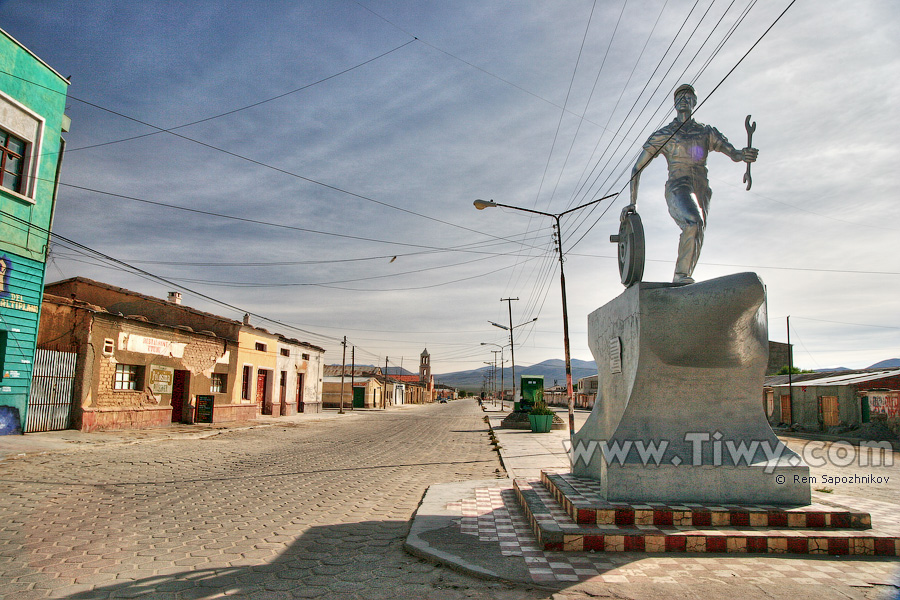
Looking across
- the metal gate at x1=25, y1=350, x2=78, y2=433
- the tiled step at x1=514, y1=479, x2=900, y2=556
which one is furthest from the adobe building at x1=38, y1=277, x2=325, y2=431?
the tiled step at x1=514, y1=479, x2=900, y2=556

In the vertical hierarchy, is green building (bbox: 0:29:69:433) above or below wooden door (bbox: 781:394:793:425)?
above

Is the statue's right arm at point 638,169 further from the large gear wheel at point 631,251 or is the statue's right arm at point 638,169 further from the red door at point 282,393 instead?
the red door at point 282,393

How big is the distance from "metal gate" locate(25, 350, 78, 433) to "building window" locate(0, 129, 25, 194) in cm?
460

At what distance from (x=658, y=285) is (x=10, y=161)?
16.1 m

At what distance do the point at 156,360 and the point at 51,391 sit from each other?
4692 millimetres

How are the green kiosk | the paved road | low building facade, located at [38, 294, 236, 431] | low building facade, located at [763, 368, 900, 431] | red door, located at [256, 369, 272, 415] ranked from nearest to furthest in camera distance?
the paved road, low building facade, located at [38, 294, 236, 431], low building facade, located at [763, 368, 900, 431], the green kiosk, red door, located at [256, 369, 272, 415]

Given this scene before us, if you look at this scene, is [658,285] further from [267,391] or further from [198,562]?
[267,391]

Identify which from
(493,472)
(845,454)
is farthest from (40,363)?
(845,454)

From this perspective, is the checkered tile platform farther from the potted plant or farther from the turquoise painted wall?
the potted plant

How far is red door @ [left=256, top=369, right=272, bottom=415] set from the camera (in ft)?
97.4

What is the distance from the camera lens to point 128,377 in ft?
62.0

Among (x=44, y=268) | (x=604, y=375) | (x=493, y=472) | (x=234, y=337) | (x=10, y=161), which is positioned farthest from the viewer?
(x=234, y=337)

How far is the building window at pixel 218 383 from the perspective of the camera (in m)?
24.5

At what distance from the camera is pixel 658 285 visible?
6281 mm
